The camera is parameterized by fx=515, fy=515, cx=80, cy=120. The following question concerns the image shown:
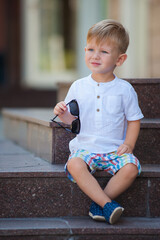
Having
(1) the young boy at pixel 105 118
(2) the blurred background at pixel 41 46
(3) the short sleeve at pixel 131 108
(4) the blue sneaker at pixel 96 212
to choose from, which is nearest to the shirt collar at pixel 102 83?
(1) the young boy at pixel 105 118

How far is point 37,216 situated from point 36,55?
296 inches

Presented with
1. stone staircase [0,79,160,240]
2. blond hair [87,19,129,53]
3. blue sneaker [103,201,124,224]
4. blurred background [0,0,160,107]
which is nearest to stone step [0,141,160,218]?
stone staircase [0,79,160,240]

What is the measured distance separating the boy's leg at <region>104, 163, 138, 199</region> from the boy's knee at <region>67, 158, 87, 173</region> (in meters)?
0.19

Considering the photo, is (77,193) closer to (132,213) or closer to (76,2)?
(132,213)

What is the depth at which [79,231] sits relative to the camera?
2.85m

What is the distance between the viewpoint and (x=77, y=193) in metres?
3.11

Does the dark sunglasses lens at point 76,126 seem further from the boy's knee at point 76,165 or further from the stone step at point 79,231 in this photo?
the stone step at point 79,231

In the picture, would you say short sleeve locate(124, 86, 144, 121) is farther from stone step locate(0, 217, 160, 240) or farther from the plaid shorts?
stone step locate(0, 217, 160, 240)

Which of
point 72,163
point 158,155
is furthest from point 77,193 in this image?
point 158,155

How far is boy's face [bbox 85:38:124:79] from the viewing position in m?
3.09

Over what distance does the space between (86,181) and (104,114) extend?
428mm

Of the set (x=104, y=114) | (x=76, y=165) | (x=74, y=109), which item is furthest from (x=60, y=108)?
(x=76, y=165)

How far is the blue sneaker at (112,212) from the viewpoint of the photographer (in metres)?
2.83

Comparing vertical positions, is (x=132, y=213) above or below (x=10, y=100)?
above
